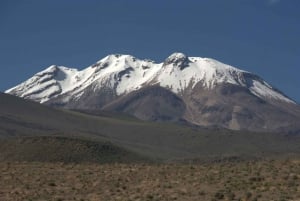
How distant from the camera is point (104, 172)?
6375 centimetres

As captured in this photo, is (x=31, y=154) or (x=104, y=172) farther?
(x=31, y=154)

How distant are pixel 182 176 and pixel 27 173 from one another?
547 inches

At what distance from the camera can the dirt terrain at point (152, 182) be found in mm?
49938

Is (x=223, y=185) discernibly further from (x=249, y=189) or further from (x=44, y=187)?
(x=44, y=187)

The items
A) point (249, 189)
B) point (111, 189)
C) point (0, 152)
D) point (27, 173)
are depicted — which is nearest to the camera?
point (249, 189)

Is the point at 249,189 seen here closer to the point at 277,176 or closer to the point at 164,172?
the point at 277,176

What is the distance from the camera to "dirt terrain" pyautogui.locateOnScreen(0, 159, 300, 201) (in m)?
49.9

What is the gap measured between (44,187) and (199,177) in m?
12.6

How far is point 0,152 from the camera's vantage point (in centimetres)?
12675

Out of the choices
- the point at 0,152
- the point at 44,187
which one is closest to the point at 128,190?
the point at 44,187

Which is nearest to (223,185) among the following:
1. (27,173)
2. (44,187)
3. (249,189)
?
(249,189)

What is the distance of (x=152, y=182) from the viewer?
187ft

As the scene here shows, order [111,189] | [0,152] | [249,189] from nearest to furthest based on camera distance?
[249,189] < [111,189] < [0,152]

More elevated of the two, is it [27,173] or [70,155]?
[70,155]
